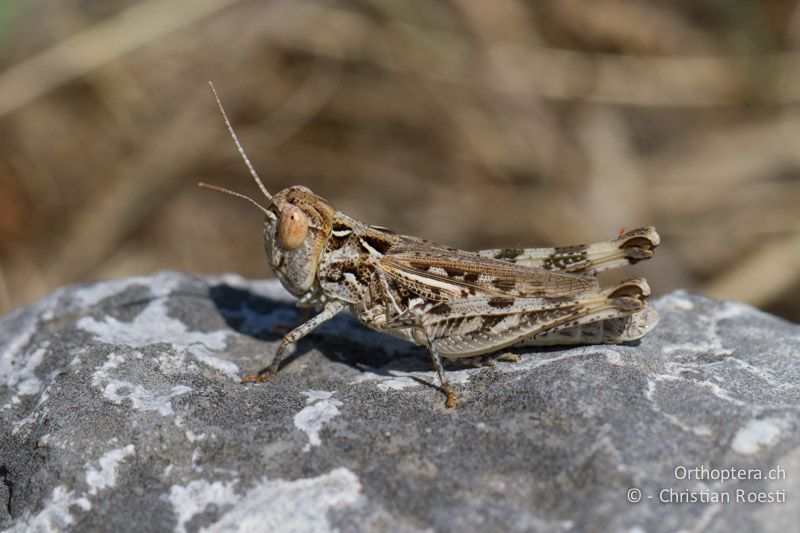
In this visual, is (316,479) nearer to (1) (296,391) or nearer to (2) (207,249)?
(1) (296,391)

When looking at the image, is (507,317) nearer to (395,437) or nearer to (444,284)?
(444,284)

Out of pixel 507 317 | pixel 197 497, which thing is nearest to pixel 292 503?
pixel 197 497

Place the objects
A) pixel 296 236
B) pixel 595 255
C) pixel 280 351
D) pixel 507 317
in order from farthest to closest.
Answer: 1. pixel 595 255
2. pixel 296 236
3. pixel 280 351
4. pixel 507 317

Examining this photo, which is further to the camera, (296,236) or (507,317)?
(296,236)

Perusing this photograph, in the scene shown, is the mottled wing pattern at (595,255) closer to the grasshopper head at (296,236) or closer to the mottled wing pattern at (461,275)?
the mottled wing pattern at (461,275)

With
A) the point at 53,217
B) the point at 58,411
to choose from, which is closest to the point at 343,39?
the point at 53,217

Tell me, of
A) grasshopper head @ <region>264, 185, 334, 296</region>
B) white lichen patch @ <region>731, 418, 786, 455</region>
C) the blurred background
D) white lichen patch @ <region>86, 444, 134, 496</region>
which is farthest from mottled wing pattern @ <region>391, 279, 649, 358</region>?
the blurred background

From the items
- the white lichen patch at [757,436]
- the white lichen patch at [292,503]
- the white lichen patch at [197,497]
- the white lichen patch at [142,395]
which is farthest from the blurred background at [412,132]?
the white lichen patch at [292,503]
